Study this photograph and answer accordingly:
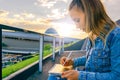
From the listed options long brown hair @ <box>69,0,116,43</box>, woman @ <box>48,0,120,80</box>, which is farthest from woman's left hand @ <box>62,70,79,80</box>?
long brown hair @ <box>69,0,116,43</box>

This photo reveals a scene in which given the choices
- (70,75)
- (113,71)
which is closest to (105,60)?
(113,71)

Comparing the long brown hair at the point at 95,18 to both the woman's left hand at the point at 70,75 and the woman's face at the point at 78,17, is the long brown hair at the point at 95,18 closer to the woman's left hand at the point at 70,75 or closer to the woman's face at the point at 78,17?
the woman's face at the point at 78,17

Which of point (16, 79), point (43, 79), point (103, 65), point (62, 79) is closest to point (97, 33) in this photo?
point (103, 65)

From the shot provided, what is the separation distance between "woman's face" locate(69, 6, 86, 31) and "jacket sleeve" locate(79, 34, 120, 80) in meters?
0.20

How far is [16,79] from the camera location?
3916 millimetres

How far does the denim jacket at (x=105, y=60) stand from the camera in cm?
142

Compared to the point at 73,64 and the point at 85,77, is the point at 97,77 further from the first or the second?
the point at 73,64

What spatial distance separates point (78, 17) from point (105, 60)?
29cm

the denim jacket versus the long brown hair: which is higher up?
the long brown hair

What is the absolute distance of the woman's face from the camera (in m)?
1.50

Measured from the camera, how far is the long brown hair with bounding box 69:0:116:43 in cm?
146

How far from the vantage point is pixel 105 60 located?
150cm

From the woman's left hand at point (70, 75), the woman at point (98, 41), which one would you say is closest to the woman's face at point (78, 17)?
the woman at point (98, 41)

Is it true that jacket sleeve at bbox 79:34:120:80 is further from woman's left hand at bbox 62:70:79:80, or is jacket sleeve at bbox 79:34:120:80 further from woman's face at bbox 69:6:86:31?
woman's face at bbox 69:6:86:31
